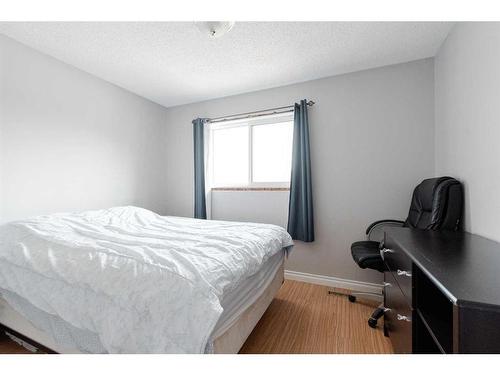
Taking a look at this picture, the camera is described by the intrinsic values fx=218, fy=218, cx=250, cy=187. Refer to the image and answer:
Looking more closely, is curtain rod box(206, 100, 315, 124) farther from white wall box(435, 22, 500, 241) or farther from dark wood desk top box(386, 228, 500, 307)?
dark wood desk top box(386, 228, 500, 307)

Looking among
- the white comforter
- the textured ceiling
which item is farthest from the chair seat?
the textured ceiling

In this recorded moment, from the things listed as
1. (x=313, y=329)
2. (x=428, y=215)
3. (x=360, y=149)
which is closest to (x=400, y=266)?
(x=428, y=215)

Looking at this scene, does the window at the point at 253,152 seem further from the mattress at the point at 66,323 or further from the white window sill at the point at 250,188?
the mattress at the point at 66,323

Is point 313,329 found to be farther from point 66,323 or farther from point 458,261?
point 66,323

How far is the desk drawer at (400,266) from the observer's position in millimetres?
1087

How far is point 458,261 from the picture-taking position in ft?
3.06

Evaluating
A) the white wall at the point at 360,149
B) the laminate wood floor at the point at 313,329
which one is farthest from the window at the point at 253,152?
the laminate wood floor at the point at 313,329

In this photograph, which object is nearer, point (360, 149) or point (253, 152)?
point (360, 149)

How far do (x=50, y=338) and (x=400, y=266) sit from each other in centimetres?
205

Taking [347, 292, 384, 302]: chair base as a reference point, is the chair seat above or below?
above

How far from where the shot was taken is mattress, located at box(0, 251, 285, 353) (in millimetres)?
1120

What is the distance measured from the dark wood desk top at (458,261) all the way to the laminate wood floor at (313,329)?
2.72 feet

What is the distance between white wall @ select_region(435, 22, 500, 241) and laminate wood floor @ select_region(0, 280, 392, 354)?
3.57 ft
